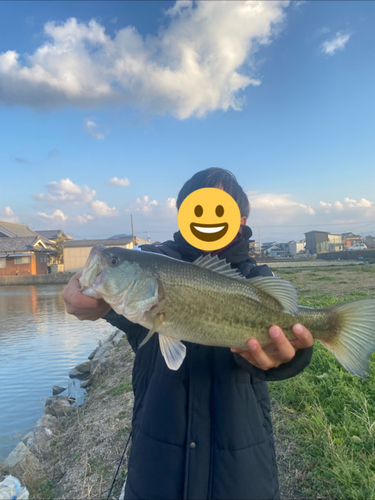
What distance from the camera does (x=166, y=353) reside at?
2.15 m

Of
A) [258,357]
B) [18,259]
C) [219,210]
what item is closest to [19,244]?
[18,259]

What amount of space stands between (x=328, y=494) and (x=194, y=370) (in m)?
1.98

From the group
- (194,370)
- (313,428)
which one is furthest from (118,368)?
(194,370)

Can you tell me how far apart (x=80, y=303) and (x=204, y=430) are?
44.8 inches

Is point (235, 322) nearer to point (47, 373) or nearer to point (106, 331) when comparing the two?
point (47, 373)

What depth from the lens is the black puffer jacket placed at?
79.3 inches

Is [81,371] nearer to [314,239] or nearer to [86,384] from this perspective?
[86,384]

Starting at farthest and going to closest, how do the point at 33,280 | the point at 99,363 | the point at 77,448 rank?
1. the point at 33,280
2. the point at 99,363
3. the point at 77,448

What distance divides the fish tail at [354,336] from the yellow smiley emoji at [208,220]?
94 cm

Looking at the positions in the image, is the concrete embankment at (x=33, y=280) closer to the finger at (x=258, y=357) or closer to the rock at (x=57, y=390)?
the rock at (x=57, y=390)

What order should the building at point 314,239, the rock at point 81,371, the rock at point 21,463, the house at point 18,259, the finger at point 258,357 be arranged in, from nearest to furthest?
the finger at point 258,357
the rock at point 21,463
the rock at point 81,371
the house at point 18,259
the building at point 314,239

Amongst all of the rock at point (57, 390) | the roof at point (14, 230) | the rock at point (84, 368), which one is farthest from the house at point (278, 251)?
the rock at point (57, 390)

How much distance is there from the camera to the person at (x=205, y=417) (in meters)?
2.02

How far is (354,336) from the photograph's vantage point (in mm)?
2375
